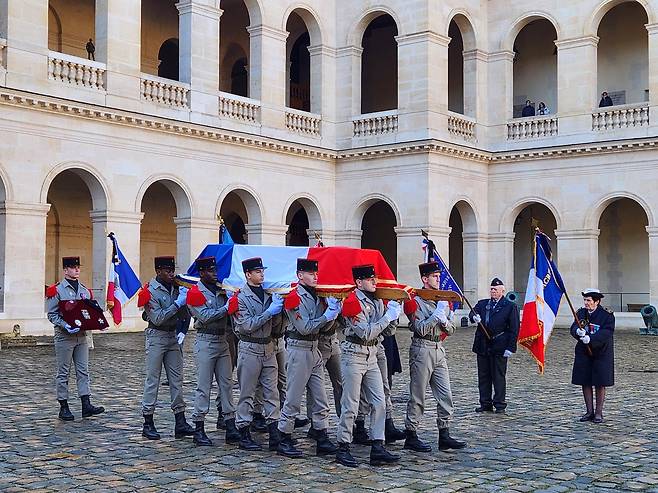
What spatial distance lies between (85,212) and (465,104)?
42.5ft

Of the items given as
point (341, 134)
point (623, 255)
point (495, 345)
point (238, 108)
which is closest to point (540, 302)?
point (495, 345)

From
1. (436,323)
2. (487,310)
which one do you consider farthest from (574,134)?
(436,323)

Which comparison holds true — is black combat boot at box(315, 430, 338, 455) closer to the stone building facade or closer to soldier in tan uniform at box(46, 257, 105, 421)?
soldier in tan uniform at box(46, 257, 105, 421)

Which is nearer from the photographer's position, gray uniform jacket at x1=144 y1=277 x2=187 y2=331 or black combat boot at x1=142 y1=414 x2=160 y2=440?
black combat boot at x1=142 y1=414 x2=160 y2=440

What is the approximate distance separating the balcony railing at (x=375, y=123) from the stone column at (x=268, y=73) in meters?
2.78

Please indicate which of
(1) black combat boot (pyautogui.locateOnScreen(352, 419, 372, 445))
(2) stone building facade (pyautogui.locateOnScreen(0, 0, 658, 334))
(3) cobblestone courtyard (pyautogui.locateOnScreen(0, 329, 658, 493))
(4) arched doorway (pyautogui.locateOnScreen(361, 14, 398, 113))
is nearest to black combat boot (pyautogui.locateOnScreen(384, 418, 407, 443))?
(3) cobblestone courtyard (pyautogui.locateOnScreen(0, 329, 658, 493))

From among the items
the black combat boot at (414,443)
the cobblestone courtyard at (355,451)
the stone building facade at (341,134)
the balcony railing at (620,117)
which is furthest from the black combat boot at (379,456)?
the balcony railing at (620,117)

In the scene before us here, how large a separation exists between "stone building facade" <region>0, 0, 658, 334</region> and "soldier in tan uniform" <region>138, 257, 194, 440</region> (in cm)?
1230

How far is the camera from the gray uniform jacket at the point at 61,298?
1146cm

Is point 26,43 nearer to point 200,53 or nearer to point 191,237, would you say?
point 200,53

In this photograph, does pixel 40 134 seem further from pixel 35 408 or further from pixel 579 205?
pixel 579 205

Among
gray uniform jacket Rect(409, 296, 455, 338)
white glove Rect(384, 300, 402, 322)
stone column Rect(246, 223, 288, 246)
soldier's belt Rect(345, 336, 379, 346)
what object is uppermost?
stone column Rect(246, 223, 288, 246)

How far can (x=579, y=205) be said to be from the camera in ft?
95.3

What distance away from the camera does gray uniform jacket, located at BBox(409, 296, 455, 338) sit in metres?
9.75
